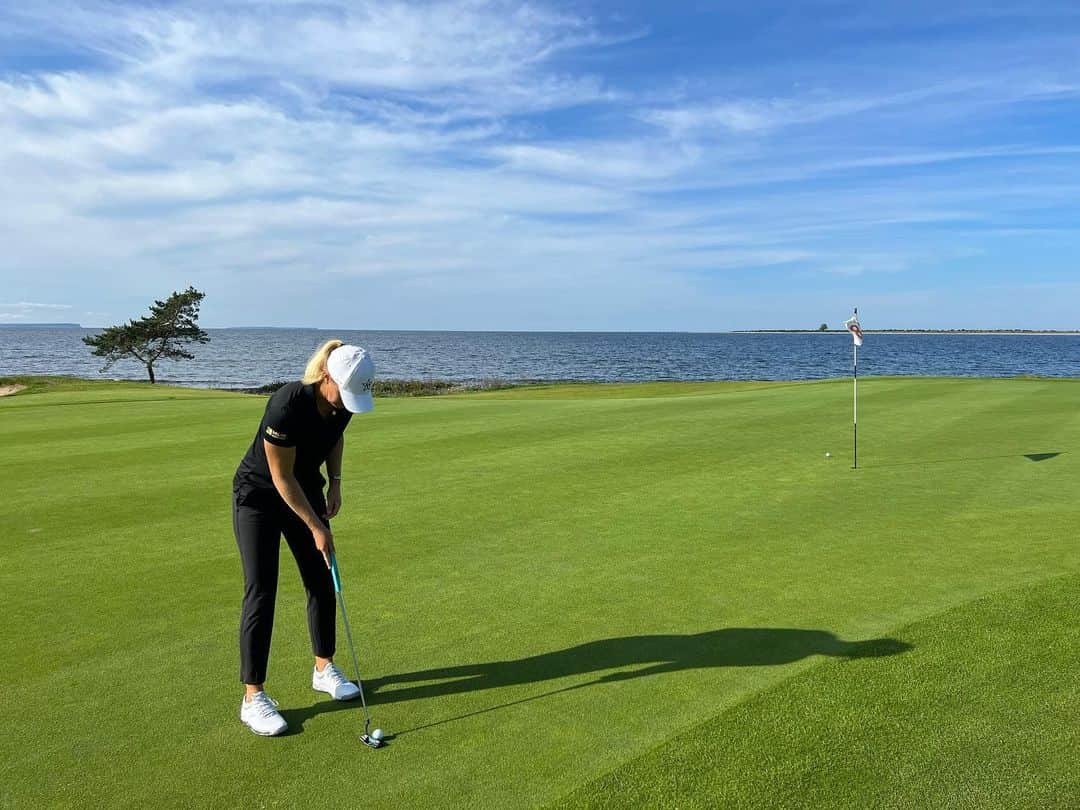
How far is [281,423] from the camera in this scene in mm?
4113

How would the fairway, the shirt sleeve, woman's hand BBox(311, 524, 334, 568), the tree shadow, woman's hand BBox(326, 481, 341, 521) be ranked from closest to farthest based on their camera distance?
the fairway, the shirt sleeve, woman's hand BBox(311, 524, 334, 568), the tree shadow, woman's hand BBox(326, 481, 341, 521)

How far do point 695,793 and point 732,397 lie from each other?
18.3 meters

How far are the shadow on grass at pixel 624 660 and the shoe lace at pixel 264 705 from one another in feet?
0.37

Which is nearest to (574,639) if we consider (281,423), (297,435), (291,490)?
(291,490)

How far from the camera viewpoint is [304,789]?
350 centimetres

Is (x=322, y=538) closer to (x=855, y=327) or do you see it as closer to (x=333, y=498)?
(x=333, y=498)

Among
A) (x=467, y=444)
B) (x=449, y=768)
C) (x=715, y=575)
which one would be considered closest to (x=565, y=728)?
(x=449, y=768)

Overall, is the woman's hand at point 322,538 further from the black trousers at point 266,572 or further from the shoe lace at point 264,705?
the shoe lace at point 264,705

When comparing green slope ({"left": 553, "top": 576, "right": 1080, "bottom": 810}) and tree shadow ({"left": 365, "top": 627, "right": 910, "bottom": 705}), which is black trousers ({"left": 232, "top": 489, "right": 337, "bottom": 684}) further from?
green slope ({"left": 553, "top": 576, "right": 1080, "bottom": 810})

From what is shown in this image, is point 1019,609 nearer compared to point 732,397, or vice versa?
point 1019,609

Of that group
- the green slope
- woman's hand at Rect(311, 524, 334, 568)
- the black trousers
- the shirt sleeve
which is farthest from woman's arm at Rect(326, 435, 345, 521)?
the green slope

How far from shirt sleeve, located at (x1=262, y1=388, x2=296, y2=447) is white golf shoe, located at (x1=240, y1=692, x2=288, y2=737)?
1.34 meters

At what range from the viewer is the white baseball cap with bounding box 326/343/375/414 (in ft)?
13.5

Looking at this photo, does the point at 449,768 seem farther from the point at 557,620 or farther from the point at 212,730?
the point at 557,620
